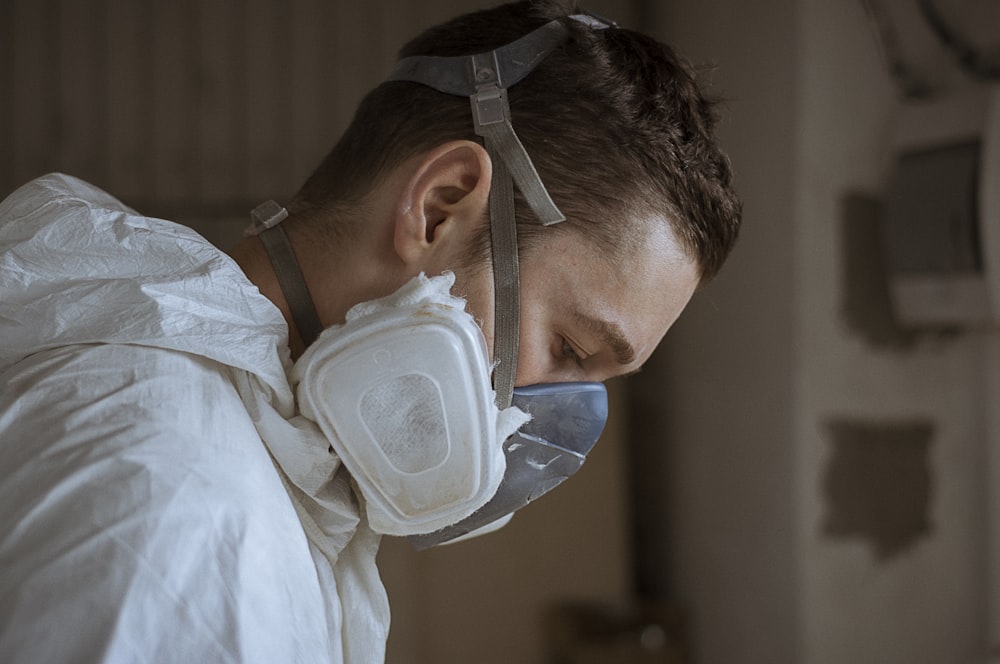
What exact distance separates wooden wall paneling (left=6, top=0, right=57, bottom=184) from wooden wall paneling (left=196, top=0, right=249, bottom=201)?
476mm

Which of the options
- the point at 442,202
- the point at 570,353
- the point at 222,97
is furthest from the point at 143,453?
the point at 222,97

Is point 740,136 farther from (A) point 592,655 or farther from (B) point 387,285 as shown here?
(B) point 387,285

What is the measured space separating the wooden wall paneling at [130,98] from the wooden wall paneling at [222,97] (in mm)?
171

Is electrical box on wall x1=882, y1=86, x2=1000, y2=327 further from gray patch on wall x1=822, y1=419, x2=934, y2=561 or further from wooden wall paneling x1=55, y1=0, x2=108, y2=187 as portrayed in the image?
wooden wall paneling x1=55, y1=0, x2=108, y2=187

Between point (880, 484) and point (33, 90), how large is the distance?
2.96 m

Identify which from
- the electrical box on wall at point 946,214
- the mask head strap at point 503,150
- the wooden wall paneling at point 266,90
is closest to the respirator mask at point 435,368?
the mask head strap at point 503,150

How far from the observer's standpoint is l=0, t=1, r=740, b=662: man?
566mm

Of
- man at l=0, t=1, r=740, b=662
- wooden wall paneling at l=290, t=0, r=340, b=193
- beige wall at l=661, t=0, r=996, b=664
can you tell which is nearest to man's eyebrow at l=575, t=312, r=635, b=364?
man at l=0, t=1, r=740, b=662

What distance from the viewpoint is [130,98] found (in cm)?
305

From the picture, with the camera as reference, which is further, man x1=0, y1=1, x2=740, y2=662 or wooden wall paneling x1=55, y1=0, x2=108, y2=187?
wooden wall paneling x1=55, y1=0, x2=108, y2=187

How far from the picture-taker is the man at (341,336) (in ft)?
1.86

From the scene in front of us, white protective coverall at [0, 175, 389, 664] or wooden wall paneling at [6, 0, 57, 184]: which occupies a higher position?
wooden wall paneling at [6, 0, 57, 184]

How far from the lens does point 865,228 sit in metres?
2.56

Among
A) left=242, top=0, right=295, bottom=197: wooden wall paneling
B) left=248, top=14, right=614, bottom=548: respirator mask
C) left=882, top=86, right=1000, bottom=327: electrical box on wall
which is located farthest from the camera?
left=242, top=0, right=295, bottom=197: wooden wall paneling
